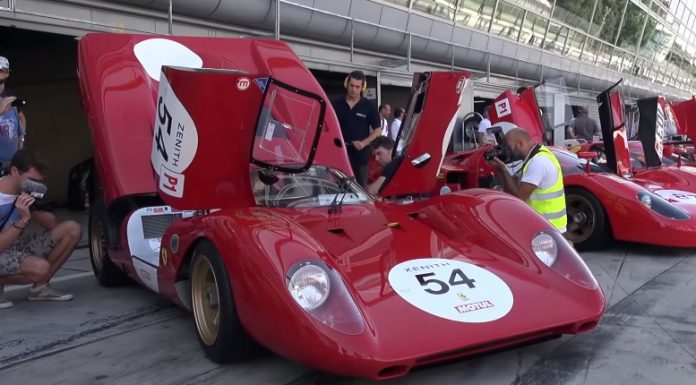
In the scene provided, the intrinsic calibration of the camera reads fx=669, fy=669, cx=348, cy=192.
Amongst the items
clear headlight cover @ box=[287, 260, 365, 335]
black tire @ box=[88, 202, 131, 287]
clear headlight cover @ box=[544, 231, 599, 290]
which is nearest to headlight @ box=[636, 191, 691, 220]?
clear headlight cover @ box=[544, 231, 599, 290]

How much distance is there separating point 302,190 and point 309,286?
4.36 feet

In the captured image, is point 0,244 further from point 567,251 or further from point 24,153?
point 567,251

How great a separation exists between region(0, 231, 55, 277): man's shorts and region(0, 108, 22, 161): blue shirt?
52.1 inches

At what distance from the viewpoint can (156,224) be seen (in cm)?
484

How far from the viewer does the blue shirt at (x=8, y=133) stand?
588 centimetres

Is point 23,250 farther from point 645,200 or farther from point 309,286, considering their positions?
point 645,200

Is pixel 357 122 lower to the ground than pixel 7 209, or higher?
higher

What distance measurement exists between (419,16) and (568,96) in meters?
7.31

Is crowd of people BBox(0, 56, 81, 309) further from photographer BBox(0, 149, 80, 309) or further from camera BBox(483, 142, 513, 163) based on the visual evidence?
camera BBox(483, 142, 513, 163)

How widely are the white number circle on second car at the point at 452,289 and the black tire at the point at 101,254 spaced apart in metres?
2.86

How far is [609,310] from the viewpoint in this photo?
4395 mm

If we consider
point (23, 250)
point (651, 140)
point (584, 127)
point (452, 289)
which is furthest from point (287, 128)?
point (584, 127)

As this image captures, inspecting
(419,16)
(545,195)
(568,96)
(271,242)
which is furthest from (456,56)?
(271,242)

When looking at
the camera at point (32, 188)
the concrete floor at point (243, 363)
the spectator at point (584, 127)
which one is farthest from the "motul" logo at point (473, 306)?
the spectator at point (584, 127)
